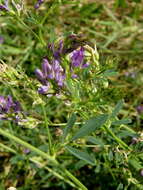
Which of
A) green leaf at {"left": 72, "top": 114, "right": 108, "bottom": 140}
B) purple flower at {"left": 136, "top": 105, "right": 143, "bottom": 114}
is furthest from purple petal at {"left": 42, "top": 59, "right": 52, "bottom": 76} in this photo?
purple flower at {"left": 136, "top": 105, "right": 143, "bottom": 114}

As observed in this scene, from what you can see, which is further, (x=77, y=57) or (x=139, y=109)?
(x=139, y=109)

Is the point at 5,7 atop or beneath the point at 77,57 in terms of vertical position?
atop

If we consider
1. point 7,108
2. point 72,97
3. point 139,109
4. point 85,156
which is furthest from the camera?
point 139,109

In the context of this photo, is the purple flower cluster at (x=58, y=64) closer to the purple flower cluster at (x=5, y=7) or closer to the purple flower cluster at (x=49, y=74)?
the purple flower cluster at (x=49, y=74)

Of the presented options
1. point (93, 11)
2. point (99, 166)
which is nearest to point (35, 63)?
point (93, 11)

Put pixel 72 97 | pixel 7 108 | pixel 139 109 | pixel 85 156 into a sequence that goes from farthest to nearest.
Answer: pixel 139 109
pixel 7 108
pixel 72 97
pixel 85 156

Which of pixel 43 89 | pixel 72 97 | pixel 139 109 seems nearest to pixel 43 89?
pixel 43 89

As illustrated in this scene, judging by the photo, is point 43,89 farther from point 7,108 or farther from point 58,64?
point 7,108

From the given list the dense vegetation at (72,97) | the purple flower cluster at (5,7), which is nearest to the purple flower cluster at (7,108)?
the dense vegetation at (72,97)

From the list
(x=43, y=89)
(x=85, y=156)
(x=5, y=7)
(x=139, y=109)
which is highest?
(x=5, y=7)

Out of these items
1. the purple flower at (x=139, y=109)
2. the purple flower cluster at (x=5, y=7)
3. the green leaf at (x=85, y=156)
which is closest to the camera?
the green leaf at (x=85, y=156)
